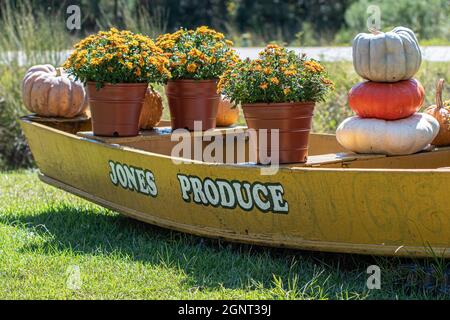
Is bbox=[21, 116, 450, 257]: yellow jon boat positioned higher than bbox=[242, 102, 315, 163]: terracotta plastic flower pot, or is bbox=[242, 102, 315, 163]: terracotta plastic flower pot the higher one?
bbox=[242, 102, 315, 163]: terracotta plastic flower pot

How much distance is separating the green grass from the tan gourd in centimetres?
129

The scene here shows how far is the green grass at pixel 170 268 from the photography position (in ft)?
19.0

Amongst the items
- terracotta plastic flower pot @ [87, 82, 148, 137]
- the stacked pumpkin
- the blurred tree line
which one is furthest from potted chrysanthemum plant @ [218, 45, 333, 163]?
the blurred tree line

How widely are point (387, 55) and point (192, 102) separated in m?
1.82

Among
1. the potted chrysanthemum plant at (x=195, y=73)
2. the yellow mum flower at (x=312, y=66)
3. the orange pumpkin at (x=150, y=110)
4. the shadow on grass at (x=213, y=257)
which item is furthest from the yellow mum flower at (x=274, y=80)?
the orange pumpkin at (x=150, y=110)

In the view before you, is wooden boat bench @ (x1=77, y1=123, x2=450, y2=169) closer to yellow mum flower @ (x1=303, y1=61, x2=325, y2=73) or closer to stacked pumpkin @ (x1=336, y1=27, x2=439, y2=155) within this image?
stacked pumpkin @ (x1=336, y1=27, x2=439, y2=155)

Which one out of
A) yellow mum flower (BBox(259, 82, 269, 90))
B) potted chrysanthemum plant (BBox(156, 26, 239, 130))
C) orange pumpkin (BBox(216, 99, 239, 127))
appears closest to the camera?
yellow mum flower (BBox(259, 82, 269, 90))

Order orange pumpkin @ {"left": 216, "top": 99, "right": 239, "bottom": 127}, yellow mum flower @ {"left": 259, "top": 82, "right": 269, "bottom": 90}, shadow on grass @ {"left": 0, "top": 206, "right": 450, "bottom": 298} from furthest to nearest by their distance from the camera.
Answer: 1. orange pumpkin @ {"left": 216, "top": 99, "right": 239, "bottom": 127}
2. yellow mum flower @ {"left": 259, "top": 82, "right": 269, "bottom": 90}
3. shadow on grass @ {"left": 0, "top": 206, "right": 450, "bottom": 298}

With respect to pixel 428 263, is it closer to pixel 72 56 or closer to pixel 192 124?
pixel 192 124

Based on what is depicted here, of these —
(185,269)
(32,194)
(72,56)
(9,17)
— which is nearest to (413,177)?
(185,269)

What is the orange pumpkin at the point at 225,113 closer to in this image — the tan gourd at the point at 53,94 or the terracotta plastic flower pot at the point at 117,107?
the terracotta plastic flower pot at the point at 117,107

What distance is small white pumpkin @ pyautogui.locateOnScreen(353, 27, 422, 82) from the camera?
6.51 meters

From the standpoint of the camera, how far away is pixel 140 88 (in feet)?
24.5

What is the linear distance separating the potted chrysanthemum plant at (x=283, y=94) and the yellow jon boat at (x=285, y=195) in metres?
0.21
